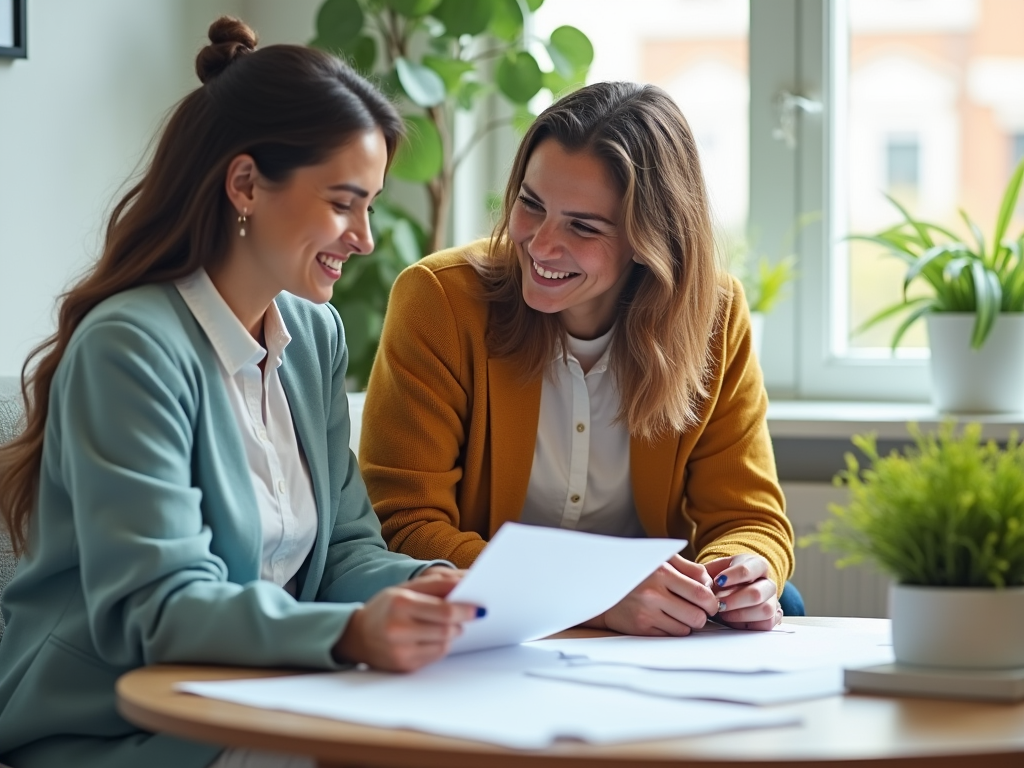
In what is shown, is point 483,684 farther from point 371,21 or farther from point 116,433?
point 371,21

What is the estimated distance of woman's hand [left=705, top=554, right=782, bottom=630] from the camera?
1.46 metres

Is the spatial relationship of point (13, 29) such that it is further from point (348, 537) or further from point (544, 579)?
point (544, 579)

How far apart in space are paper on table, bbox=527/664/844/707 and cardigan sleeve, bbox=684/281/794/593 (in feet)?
2.08

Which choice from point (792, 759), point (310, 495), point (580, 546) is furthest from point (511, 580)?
point (310, 495)

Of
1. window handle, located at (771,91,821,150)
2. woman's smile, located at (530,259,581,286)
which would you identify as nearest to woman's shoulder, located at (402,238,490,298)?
woman's smile, located at (530,259,581,286)

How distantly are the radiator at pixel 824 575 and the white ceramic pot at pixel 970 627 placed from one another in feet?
4.93

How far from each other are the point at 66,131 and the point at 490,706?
1.64 m

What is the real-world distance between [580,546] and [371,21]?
206 cm

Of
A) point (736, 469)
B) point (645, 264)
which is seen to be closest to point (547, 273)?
point (645, 264)

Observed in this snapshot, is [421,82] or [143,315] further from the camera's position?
[421,82]

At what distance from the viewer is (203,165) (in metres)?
1.39

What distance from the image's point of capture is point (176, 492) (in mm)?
1198

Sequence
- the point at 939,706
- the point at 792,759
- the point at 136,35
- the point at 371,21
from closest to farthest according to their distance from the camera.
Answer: the point at 792,759, the point at 939,706, the point at 136,35, the point at 371,21

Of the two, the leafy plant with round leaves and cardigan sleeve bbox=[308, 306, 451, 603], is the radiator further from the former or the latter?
the leafy plant with round leaves
